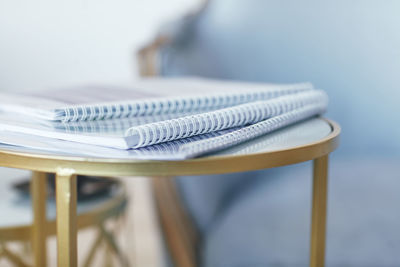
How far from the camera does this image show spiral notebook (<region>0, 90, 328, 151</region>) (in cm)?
39

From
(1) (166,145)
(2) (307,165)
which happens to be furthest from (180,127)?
(2) (307,165)

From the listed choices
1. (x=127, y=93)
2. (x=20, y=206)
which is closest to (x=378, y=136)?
(x=127, y=93)

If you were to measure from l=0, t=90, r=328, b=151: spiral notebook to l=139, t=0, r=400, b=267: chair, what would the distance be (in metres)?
0.29

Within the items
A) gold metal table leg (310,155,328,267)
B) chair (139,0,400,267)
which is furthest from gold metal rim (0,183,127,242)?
gold metal table leg (310,155,328,267)

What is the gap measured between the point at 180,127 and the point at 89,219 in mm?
444

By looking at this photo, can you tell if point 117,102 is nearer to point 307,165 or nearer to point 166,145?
point 166,145

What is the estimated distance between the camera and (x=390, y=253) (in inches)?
28.5

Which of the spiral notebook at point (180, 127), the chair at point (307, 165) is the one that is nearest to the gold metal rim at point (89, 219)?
the chair at point (307, 165)

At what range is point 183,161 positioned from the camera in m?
0.38

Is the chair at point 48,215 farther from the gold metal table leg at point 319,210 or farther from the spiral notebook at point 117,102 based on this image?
the gold metal table leg at point 319,210

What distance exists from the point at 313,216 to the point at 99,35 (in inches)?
70.4

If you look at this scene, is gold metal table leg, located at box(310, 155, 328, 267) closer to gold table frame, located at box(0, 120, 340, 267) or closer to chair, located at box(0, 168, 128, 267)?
gold table frame, located at box(0, 120, 340, 267)

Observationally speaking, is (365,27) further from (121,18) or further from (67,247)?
(121,18)

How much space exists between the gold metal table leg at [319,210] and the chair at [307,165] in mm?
218
